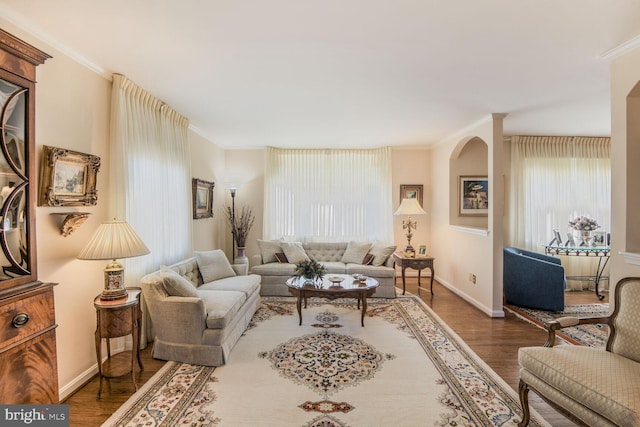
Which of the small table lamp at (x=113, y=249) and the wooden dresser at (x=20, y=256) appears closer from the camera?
the wooden dresser at (x=20, y=256)

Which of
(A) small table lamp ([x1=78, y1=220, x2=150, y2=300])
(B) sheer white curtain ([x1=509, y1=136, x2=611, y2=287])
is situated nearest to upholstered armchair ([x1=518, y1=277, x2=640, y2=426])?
(A) small table lamp ([x1=78, y1=220, x2=150, y2=300])

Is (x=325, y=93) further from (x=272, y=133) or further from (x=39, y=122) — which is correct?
(x=39, y=122)

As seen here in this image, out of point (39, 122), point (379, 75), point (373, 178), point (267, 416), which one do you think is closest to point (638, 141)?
point (379, 75)

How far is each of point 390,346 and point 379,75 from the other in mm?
2709

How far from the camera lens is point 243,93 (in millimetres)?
3291

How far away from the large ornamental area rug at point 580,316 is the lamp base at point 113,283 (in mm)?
4175

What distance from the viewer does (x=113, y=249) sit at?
2.43m

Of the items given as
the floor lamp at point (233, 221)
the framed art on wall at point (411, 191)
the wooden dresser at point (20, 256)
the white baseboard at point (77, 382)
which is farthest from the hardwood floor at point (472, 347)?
the floor lamp at point (233, 221)

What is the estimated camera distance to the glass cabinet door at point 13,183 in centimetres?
160

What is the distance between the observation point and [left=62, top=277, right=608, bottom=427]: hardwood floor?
2.19 meters

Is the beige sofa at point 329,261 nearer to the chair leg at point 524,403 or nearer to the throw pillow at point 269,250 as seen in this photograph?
the throw pillow at point 269,250

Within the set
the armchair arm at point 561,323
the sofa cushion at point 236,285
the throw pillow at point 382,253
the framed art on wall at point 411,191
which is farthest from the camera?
the framed art on wall at point 411,191

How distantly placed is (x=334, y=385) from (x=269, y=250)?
326 cm

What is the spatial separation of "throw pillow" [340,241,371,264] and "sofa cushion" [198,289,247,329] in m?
2.39
